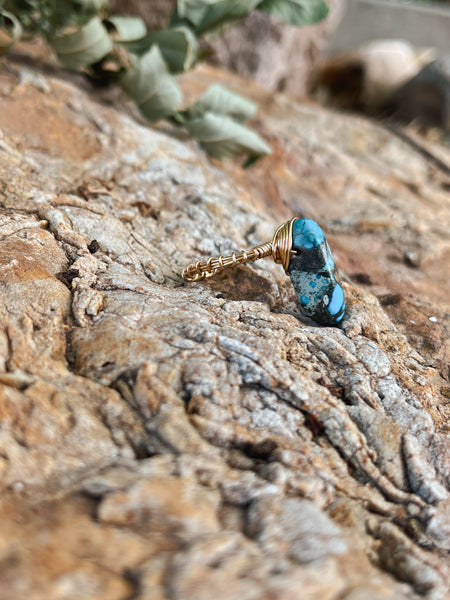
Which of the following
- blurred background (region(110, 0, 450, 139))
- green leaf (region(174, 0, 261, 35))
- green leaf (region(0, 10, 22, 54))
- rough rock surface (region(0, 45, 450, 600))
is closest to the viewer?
rough rock surface (region(0, 45, 450, 600))

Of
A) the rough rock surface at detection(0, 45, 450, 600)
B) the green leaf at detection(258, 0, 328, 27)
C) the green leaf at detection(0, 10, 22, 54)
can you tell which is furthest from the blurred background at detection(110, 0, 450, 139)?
the rough rock surface at detection(0, 45, 450, 600)

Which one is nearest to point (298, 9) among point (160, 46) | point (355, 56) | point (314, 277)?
point (160, 46)

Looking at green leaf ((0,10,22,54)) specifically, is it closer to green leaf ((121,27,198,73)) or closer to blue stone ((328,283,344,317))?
green leaf ((121,27,198,73))

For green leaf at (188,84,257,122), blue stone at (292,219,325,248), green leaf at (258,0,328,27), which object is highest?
green leaf at (258,0,328,27)

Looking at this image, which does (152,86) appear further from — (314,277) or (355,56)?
(355,56)

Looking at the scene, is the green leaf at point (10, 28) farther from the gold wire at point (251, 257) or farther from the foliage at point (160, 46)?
the gold wire at point (251, 257)

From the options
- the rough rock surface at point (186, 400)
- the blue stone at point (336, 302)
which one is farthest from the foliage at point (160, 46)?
the blue stone at point (336, 302)
